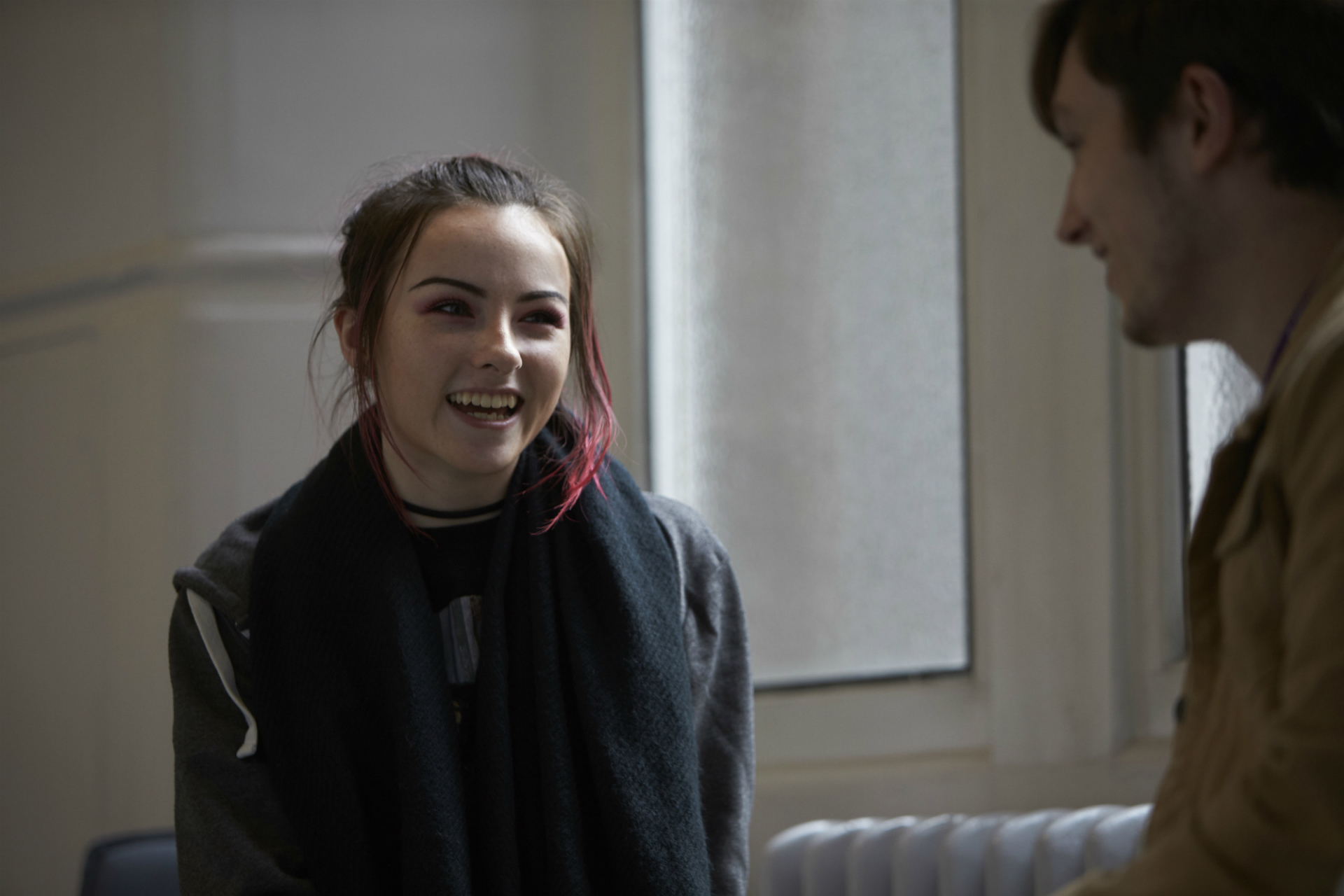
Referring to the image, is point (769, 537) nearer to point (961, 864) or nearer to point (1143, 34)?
point (961, 864)

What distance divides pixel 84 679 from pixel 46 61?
0.81 meters

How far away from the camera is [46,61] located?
146 cm

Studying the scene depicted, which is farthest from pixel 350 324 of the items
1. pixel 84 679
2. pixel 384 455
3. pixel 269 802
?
pixel 84 679

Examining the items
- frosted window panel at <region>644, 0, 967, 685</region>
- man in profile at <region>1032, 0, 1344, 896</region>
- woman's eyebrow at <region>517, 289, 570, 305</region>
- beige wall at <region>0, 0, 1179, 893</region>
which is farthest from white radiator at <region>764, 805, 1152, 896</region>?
woman's eyebrow at <region>517, 289, 570, 305</region>

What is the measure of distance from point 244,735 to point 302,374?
58 centimetres

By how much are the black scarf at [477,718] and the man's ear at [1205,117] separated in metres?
0.63

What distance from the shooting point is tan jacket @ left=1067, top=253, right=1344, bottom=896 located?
1.82 ft

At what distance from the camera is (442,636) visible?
3.58 feet


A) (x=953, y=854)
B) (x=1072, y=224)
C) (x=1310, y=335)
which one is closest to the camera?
(x=1310, y=335)

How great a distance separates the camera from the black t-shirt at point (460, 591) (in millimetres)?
1092

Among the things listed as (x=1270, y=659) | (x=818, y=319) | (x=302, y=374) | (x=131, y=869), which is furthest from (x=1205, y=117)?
(x=131, y=869)

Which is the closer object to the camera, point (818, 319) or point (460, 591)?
point (460, 591)

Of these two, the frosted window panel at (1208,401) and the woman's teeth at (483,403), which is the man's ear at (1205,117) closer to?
the woman's teeth at (483,403)

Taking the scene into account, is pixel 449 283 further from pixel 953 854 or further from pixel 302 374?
pixel 953 854
